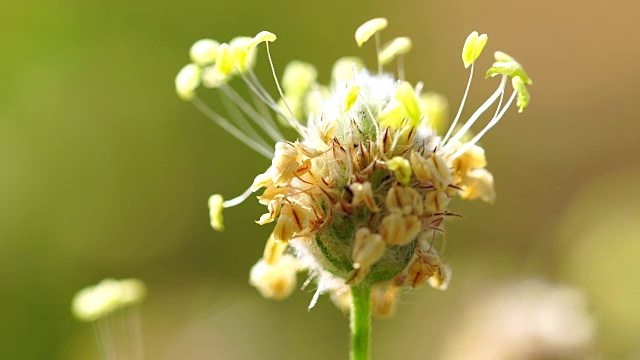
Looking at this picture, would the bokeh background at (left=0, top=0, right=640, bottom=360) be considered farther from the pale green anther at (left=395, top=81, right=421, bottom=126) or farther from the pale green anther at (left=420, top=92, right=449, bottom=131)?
the pale green anther at (left=395, top=81, right=421, bottom=126)

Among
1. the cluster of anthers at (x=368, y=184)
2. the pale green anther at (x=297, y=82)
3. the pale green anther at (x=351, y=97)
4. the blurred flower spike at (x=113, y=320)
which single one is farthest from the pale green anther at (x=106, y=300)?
the pale green anther at (x=351, y=97)

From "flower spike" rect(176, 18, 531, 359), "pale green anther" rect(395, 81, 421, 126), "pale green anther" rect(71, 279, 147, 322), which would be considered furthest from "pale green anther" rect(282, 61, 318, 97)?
"pale green anther" rect(71, 279, 147, 322)

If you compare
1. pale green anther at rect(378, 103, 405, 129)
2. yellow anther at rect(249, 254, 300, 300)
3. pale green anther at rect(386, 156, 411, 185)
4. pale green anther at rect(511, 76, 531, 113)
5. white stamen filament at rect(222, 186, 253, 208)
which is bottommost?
yellow anther at rect(249, 254, 300, 300)

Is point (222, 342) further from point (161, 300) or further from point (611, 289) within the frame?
point (611, 289)

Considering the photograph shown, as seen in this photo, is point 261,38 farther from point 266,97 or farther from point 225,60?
point 266,97

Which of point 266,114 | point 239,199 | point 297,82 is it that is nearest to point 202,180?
point 266,114

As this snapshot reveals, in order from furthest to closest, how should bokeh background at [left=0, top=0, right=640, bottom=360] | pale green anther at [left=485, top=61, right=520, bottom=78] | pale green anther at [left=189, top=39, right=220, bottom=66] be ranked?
1. bokeh background at [left=0, top=0, right=640, bottom=360]
2. pale green anther at [left=189, top=39, right=220, bottom=66]
3. pale green anther at [left=485, top=61, right=520, bottom=78]

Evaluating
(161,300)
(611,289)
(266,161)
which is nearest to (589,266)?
(611,289)
